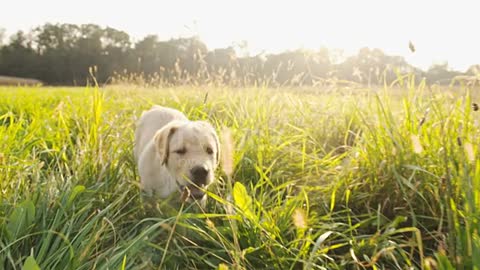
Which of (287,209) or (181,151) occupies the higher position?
(181,151)

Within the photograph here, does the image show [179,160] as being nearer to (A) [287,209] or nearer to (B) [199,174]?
(B) [199,174]

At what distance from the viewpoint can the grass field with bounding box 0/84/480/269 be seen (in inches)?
74.4

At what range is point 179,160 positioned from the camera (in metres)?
3.17

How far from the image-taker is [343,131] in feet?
13.0

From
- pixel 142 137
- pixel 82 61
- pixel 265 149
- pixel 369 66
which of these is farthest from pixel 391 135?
pixel 82 61

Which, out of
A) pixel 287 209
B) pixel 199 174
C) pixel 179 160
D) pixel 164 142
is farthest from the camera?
pixel 164 142

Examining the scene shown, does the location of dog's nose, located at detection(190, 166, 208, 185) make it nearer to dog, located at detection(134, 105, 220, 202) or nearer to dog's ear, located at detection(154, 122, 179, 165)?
dog, located at detection(134, 105, 220, 202)

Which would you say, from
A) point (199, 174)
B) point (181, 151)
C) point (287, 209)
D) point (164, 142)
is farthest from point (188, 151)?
point (287, 209)

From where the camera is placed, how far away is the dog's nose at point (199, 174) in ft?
9.77

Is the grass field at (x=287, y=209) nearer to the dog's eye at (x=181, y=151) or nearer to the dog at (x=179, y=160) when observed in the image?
the dog at (x=179, y=160)

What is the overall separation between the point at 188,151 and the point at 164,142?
0.19m

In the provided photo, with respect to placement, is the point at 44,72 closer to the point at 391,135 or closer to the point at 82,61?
the point at 82,61

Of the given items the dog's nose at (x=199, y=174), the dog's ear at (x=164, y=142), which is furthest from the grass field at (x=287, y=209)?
the dog's ear at (x=164, y=142)

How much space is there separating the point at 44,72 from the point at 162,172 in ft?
149
